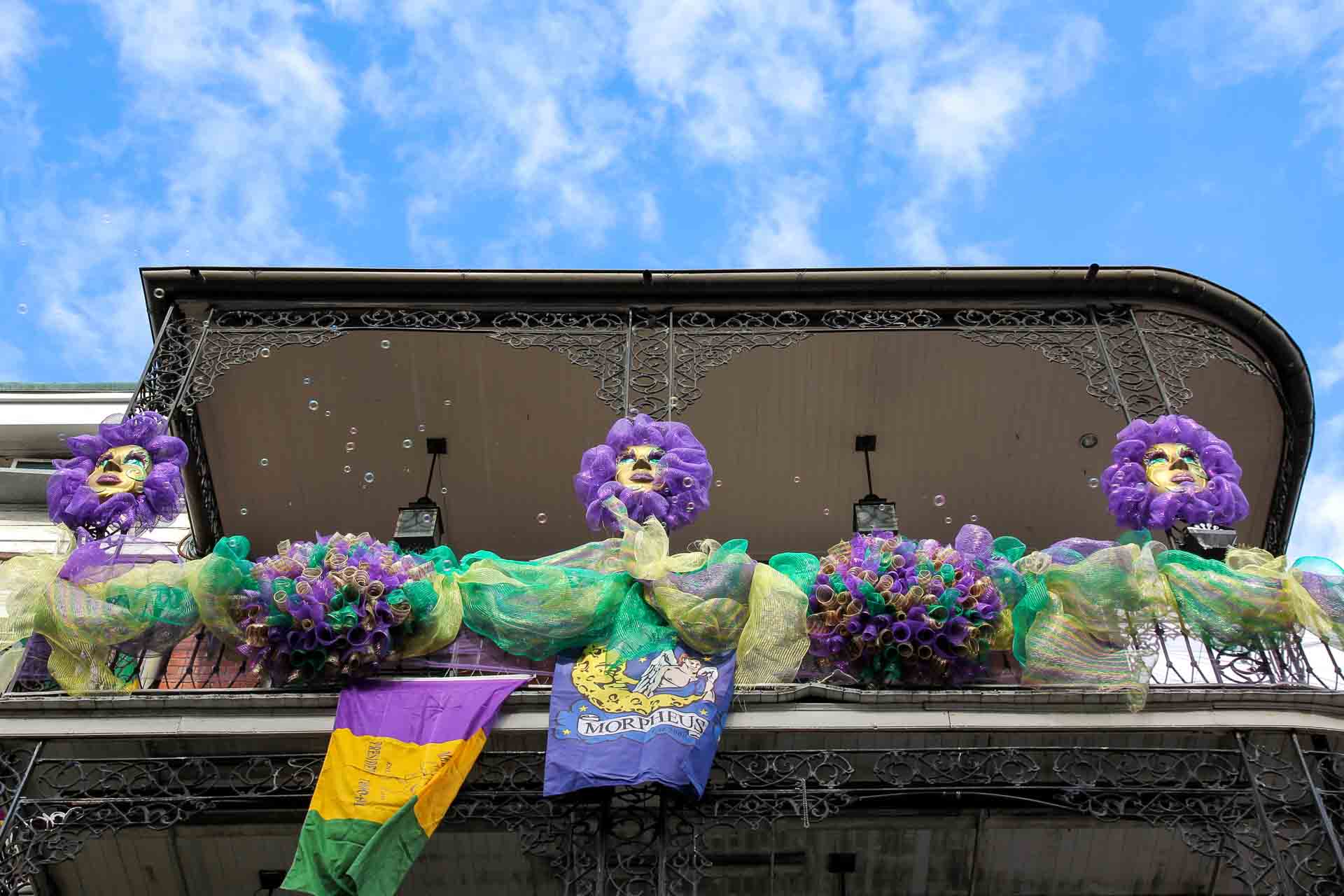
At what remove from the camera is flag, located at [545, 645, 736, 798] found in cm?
638

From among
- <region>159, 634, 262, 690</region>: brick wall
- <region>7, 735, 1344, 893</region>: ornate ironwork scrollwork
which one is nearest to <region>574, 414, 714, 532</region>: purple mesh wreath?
<region>7, 735, 1344, 893</region>: ornate ironwork scrollwork

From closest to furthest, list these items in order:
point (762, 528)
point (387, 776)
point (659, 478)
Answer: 1. point (387, 776)
2. point (659, 478)
3. point (762, 528)

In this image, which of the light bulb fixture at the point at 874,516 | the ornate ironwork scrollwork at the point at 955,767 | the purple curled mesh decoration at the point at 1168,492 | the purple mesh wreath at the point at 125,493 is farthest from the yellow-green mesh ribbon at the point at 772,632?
the purple mesh wreath at the point at 125,493

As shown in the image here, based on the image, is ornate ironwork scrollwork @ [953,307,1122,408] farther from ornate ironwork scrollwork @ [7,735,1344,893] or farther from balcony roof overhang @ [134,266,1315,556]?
ornate ironwork scrollwork @ [7,735,1344,893]

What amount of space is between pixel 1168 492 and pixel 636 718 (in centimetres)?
391

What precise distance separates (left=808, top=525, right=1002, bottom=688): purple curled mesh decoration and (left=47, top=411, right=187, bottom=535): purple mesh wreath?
428 cm

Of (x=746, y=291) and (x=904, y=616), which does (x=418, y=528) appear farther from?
(x=904, y=616)

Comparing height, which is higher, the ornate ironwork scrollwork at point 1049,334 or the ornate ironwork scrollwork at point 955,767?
the ornate ironwork scrollwork at point 1049,334

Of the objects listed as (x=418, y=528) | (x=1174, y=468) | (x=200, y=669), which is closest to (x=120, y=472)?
(x=418, y=528)

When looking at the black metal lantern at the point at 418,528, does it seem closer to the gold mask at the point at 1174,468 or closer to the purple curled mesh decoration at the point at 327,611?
the purple curled mesh decoration at the point at 327,611

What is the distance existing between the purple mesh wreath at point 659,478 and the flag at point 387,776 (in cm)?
138

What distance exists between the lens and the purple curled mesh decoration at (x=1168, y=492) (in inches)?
325

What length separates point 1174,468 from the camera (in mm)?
8516

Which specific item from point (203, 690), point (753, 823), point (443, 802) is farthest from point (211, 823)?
point (753, 823)
